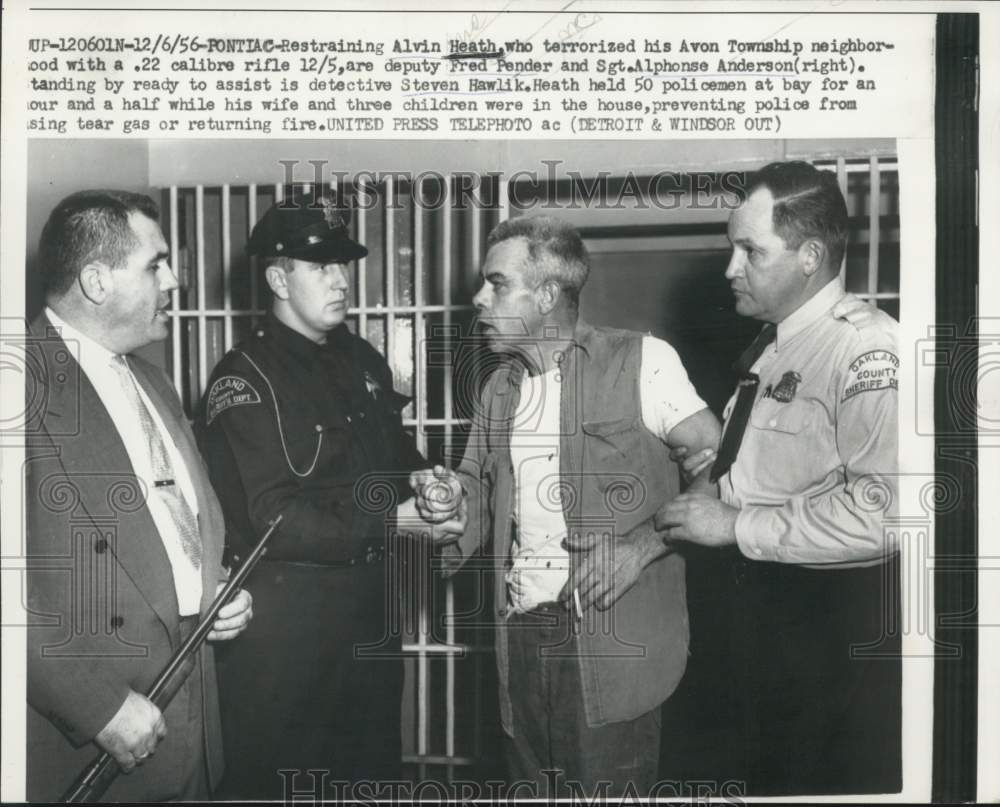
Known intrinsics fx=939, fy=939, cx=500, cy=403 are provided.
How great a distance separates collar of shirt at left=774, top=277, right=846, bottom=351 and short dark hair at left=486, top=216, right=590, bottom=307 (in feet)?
0.92

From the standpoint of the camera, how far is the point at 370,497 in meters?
1.27

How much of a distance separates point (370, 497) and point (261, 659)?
26 centimetres

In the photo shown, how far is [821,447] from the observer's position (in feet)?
3.99

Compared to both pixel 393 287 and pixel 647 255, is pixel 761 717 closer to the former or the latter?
pixel 647 255

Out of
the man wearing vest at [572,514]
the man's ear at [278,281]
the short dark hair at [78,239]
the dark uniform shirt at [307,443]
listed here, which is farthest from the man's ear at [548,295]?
the short dark hair at [78,239]

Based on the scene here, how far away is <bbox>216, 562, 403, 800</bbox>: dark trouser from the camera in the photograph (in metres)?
1.27

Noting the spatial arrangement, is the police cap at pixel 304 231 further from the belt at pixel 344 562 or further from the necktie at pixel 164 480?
the belt at pixel 344 562

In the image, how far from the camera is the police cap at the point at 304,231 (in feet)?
4.21

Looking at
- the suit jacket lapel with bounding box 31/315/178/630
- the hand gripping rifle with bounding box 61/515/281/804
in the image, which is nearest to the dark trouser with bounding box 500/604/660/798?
the hand gripping rifle with bounding box 61/515/281/804

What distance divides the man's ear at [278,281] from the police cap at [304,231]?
19 millimetres

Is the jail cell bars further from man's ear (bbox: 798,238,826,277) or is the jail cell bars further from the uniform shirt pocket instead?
the uniform shirt pocket

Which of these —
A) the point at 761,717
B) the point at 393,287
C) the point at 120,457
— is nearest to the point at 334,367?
the point at 393,287

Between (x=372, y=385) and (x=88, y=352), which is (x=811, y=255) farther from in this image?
(x=88, y=352)

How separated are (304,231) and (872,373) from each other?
0.79 m
